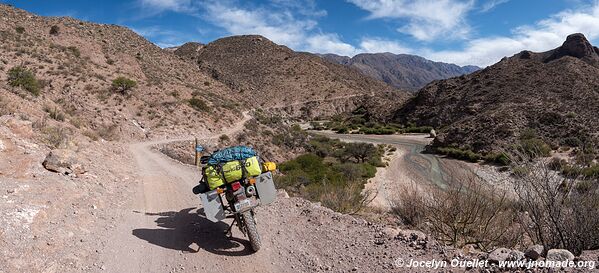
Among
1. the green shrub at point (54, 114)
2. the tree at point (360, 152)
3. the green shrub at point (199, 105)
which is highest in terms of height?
the green shrub at point (199, 105)

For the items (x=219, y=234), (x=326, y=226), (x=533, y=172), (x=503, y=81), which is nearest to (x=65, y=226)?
(x=219, y=234)

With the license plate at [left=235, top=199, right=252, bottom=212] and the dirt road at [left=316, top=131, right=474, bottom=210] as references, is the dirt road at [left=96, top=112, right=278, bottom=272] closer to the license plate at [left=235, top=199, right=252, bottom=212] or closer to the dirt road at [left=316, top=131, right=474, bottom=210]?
the license plate at [left=235, top=199, right=252, bottom=212]

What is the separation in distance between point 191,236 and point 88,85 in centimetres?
2543

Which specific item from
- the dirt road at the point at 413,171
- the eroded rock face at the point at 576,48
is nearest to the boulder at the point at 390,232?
the dirt road at the point at 413,171

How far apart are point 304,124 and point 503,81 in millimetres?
32653

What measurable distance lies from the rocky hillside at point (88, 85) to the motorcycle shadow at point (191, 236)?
263 inches

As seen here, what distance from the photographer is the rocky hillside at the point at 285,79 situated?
250 ft

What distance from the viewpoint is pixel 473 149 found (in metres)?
37.3

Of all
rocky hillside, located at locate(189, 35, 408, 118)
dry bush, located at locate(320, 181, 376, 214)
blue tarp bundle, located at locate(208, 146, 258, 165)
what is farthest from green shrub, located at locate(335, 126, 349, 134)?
blue tarp bundle, located at locate(208, 146, 258, 165)

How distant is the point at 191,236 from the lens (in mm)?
6254

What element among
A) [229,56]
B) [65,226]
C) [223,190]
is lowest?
[65,226]

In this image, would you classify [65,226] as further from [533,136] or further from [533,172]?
[533,136]

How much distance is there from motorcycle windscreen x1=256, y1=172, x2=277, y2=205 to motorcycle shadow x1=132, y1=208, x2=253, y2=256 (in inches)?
31.8

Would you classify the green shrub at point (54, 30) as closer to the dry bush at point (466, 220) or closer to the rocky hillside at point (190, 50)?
the dry bush at point (466, 220)
